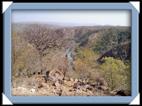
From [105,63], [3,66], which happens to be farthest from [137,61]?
[3,66]

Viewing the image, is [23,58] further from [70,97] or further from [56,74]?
[70,97]

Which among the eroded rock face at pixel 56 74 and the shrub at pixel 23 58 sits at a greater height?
the shrub at pixel 23 58

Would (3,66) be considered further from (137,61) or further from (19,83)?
(137,61)

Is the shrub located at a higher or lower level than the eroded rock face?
higher

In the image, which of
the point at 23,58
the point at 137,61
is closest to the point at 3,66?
the point at 23,58
